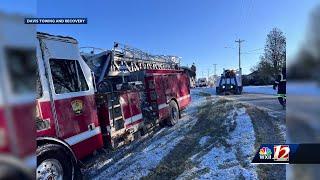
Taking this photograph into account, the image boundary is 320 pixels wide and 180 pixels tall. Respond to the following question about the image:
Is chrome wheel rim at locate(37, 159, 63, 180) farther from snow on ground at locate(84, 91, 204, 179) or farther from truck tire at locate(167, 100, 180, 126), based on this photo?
truck tire at locate(167, 100, 180, 126)

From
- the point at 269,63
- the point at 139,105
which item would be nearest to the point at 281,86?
the point at 269,63

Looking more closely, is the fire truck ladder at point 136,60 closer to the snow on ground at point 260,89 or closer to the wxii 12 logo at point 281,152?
the snow on ground at point 260,89

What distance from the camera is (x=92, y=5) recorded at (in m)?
2.83

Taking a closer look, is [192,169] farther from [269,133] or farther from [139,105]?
[139,105]

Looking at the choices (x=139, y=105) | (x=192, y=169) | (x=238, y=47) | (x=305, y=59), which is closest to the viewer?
(x=305, y=59)

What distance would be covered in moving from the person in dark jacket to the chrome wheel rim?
1.89 m

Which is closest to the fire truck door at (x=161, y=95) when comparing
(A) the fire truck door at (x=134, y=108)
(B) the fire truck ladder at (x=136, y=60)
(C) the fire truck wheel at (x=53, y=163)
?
(A) the fire truck door at (x=134, y=108)

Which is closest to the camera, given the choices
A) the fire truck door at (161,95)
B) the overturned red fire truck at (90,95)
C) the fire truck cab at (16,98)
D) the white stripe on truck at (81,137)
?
the fire truck cab at (16,98)

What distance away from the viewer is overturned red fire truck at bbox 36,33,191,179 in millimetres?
3357

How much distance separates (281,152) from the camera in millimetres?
2457

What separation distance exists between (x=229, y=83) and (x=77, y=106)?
153 centimetres

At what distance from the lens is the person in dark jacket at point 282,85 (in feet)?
7.80

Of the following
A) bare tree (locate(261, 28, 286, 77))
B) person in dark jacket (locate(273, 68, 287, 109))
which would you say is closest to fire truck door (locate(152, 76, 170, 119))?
bare tree (locate(261, 28, 286, 77))

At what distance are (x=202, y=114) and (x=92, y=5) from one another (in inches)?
49.1
